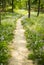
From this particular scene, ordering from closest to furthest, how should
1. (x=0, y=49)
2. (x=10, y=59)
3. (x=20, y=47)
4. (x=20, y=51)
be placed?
(x=10, y=59) < (x=0, y=49) < (x=20, y=51) < (x=20, y=47)

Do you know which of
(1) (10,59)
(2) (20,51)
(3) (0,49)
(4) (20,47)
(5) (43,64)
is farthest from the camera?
(4) (20,47)

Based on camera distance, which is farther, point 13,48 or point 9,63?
point 13,48

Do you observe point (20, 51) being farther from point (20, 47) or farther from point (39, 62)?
point (39, 62)

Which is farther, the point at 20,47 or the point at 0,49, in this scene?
the point at 20,47

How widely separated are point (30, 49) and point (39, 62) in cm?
259

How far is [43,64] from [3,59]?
77.9 inches

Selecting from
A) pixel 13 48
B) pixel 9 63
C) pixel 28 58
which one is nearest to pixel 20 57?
pixel 28 58

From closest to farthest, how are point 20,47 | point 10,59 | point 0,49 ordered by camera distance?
point 10,59 → point 0,49 → point 20,47

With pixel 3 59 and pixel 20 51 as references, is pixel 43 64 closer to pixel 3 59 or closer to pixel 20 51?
pixel 3 59

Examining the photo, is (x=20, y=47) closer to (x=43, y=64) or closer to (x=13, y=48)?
(x=13, y=48)

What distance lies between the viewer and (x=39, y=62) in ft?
30.8

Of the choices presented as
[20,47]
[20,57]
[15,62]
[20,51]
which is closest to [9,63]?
[15,62]

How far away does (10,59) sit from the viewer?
9.92 metres

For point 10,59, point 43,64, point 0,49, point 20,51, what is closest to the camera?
point 43,64
